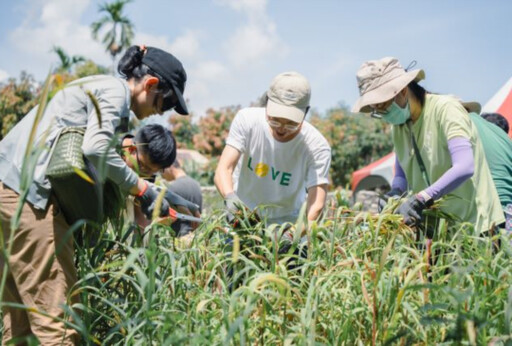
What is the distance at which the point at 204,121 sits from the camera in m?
17.6

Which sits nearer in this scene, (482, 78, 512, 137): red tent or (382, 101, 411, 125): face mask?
(382, 101, 411, 125): face mask

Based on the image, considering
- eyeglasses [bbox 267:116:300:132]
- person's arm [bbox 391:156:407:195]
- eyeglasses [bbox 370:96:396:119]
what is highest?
eyeglasses [bbox 370:96:396:119]

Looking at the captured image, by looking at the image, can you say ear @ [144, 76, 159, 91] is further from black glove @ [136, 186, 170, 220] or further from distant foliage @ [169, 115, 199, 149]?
distant foliage @ [169, 115, 199, 149]

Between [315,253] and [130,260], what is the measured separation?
0.72m

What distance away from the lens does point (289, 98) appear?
8.64 feet

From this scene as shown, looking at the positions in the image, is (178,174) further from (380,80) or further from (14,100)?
(14,100)

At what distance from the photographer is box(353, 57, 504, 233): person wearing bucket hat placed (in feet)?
7.56

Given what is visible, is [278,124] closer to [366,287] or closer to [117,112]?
[117,112]

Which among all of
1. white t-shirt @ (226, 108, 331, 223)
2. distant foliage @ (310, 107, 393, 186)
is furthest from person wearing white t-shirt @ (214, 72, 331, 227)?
distant foliage @ (310, 107, 393, 186)

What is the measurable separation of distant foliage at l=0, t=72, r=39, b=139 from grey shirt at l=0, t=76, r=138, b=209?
1732 cm

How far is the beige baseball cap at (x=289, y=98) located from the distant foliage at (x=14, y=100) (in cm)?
1696

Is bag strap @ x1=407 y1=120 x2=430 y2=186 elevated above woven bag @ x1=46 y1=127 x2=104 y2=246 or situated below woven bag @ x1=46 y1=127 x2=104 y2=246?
above

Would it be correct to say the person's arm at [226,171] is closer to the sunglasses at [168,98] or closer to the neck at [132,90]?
the sunglasses at [168,98]

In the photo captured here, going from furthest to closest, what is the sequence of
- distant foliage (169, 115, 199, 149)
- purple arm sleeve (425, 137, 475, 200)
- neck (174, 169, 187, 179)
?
distant foliage (169, 115, 199, 149) < neck (174, 169, 187, 179) < purple arm sleeve (425, 137, 475, 200)
